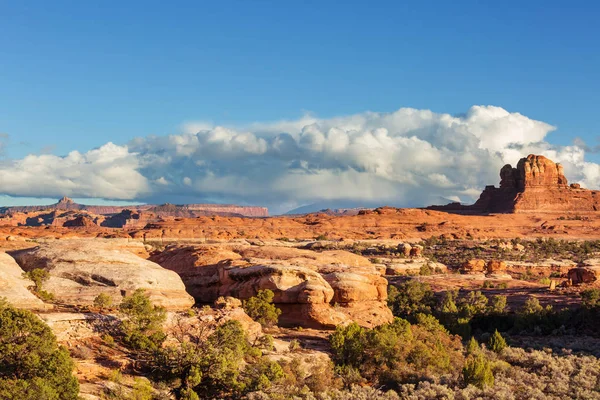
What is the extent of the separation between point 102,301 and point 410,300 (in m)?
21.9

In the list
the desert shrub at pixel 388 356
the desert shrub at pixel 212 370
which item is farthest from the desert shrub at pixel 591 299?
the desert shrub at pixel 212 370

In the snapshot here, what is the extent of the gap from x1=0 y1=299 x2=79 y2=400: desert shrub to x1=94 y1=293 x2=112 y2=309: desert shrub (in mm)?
4494

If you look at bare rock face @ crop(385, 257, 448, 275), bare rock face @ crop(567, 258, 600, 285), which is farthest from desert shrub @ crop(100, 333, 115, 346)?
bare rock face @ crop(385, 257, 448, 275)

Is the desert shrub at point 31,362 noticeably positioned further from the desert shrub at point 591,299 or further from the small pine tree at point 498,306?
the desert shrub at point 591,299

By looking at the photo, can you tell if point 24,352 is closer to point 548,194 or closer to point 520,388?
point 520,388

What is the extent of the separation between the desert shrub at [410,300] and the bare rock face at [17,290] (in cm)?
2090

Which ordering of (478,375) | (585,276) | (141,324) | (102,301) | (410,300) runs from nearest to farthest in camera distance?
1. (141,324)
2. (478,375)
3. (102,301)
4. (410,300)
5. (585,276)

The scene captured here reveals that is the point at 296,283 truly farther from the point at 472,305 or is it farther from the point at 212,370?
the point at 472,305

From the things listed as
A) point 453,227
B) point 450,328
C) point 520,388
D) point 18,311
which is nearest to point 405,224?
point 453,227

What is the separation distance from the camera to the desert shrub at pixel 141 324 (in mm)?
20422

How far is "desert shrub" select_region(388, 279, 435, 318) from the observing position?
38.1 m

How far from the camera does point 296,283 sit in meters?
28.8

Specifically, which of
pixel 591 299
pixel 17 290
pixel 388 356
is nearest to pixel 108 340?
pixel 17 290

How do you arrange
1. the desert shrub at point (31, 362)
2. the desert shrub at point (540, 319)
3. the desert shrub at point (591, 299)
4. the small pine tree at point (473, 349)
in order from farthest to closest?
the desert shrub at point (591, 299)
the desert shrub at point (540, 319)
the small pine tree at point (473, 349)
the desert shrub at point (31, 362)
